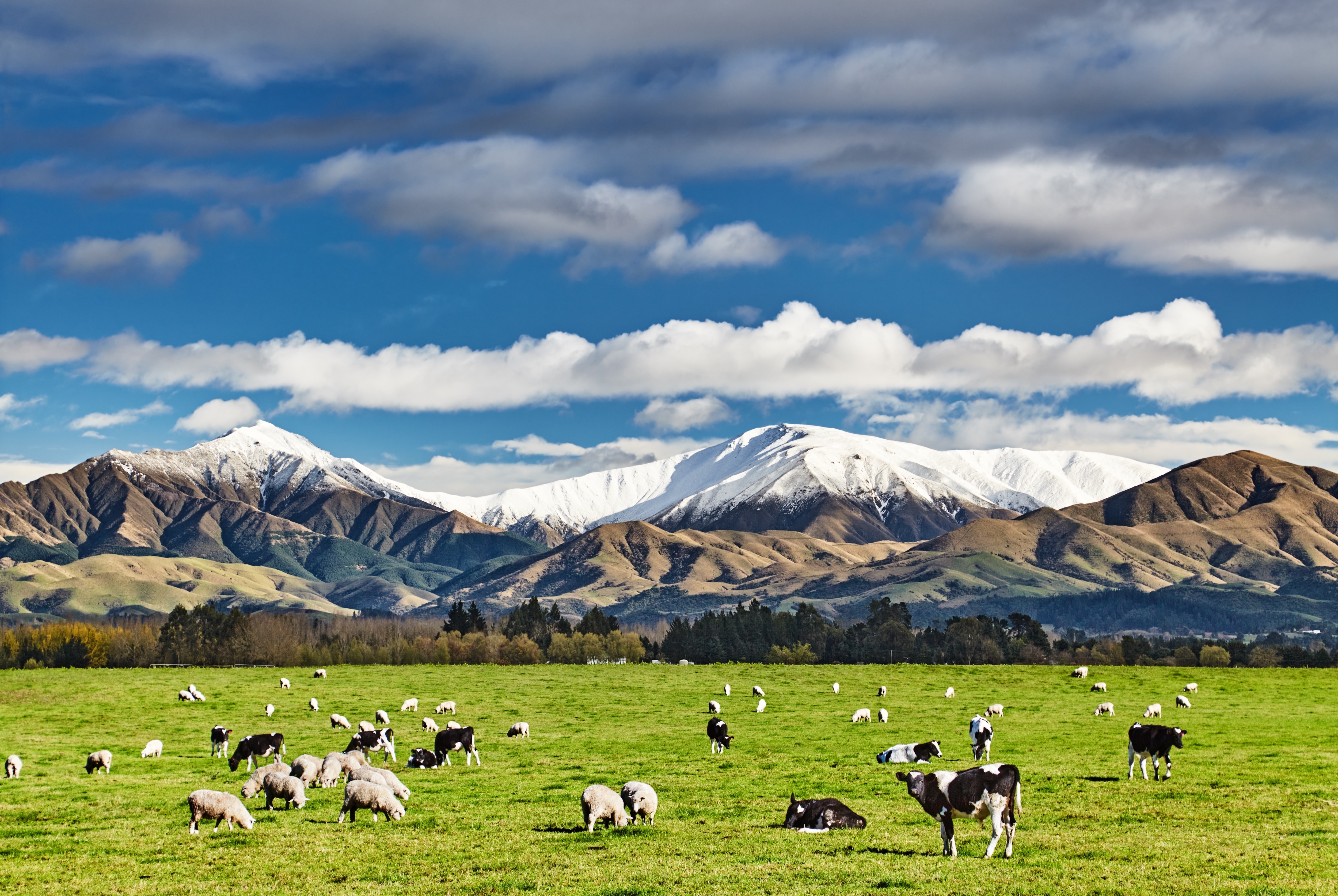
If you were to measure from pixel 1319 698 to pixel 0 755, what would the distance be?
246ft

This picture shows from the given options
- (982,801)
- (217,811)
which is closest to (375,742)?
(217,811)

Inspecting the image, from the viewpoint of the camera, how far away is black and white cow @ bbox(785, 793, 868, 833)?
27.1 meters

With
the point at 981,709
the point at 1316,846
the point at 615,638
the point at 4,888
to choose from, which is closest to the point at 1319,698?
the point at 981,709

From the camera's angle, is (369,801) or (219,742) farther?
(219,742)

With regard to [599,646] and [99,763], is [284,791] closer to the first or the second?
[99,763]

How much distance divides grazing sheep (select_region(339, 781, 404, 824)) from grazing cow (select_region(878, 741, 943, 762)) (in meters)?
20.4

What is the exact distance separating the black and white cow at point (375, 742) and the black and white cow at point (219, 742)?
17.7 feet

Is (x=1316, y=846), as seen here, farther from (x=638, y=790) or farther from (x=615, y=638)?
(x=615, y=638)

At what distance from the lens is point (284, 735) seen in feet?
174

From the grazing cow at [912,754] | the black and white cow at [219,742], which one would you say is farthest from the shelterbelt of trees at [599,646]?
the grazing cow at [912,754]

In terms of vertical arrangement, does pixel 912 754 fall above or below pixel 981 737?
below

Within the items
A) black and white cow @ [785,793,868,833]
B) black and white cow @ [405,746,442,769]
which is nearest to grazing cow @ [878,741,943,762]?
black and white cow @ [785,793,868,833]

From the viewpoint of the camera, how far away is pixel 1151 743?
3422cm

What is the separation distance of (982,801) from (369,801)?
16.2 metres
